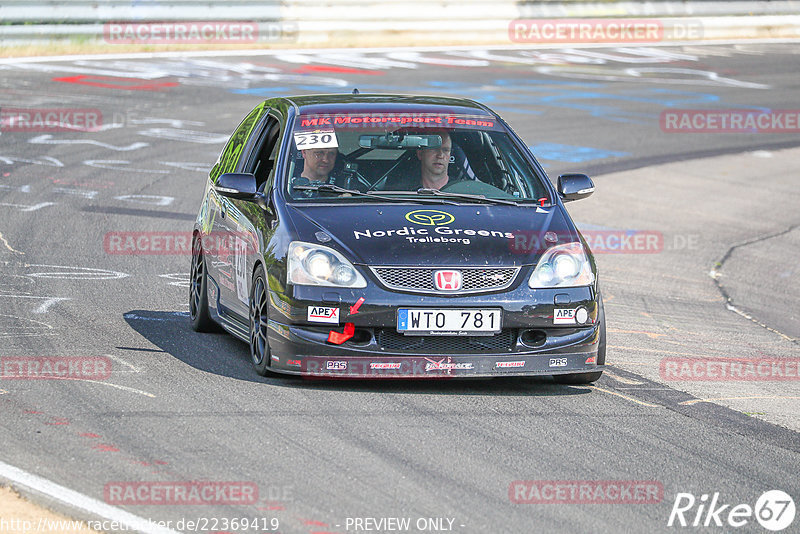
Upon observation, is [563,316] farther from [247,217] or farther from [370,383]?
[247,217]

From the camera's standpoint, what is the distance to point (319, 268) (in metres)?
7.47

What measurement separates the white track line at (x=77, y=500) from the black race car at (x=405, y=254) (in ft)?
6.74

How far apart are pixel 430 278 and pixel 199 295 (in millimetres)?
2575

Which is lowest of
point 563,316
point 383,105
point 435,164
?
point 563,316

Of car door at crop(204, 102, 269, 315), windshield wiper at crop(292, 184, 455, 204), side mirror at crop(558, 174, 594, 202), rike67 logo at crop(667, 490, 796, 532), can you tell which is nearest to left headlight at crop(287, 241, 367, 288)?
windshield wiper at crop(292, 184, 455, 204)

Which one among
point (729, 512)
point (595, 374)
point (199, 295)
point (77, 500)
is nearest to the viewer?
point (77, 500)

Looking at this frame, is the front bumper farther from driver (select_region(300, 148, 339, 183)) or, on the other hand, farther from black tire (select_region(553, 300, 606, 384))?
driver (select_region(300, 148, 339, 183))

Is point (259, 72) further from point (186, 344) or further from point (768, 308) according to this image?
point (186, 344)

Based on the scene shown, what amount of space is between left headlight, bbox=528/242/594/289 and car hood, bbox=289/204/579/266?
2.3 inches

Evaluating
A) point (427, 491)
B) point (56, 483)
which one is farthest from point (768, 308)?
point (56, 483)

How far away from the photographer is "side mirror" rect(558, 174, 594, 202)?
8.55m

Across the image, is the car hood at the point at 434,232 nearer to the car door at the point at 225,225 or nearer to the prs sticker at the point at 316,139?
the prs sticker at the point at 316,139

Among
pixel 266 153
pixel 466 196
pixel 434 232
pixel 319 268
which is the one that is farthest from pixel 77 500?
pixel 266 153

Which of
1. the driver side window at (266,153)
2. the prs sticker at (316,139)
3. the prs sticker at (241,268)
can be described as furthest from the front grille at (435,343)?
the driver side window at (266,153)
